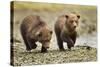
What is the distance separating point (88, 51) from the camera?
8.29 ft

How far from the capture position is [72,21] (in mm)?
2447

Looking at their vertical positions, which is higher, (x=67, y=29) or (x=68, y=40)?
(x=67, y=29)

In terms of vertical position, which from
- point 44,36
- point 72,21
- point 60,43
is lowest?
point 60,43

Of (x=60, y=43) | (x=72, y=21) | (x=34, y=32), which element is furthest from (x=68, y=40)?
(x=34, y=32)

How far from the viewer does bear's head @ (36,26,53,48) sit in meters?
2.29

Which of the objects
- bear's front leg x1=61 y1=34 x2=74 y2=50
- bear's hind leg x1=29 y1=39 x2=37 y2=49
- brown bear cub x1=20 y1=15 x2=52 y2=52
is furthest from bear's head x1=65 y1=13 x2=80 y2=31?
bear's hind leg x1=29 y1=39 x2=37 y2=49

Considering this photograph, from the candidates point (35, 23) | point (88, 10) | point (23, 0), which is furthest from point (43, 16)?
point (88, 10)

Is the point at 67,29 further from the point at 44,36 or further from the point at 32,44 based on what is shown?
the point at 32,44

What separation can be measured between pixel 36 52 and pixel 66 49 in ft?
1.28

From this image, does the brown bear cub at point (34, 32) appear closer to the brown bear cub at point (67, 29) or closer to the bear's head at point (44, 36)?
the bear's head at point (44, 36)

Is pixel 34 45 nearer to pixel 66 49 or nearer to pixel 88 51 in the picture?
pixel 66 49

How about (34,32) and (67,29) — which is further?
(67,29)

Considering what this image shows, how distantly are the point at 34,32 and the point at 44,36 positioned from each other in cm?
13
